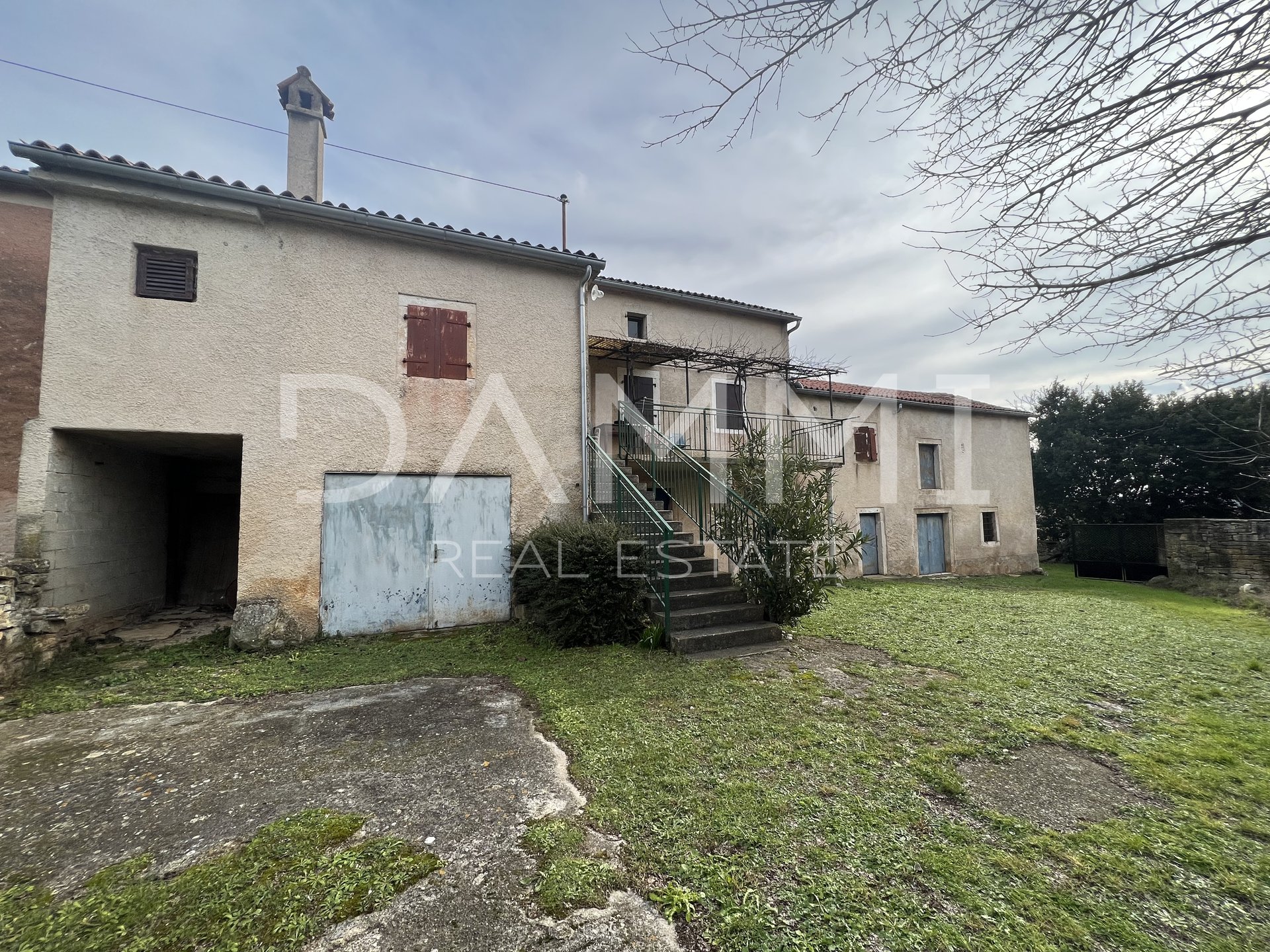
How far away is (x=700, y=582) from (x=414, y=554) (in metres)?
3.78

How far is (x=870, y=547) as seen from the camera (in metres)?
12.7

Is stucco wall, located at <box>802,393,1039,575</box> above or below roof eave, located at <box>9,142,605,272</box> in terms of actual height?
below

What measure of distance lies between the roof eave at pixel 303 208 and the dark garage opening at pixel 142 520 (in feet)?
9.04

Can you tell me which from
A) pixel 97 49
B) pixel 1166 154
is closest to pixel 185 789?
pixel 1166 154

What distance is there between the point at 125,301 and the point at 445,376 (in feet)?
10.8

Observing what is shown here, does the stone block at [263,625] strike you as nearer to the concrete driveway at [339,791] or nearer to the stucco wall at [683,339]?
the concrete driveway at [339,791]

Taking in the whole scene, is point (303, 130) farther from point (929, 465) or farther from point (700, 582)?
point (929, 465)

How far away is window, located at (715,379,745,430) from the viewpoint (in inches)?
415

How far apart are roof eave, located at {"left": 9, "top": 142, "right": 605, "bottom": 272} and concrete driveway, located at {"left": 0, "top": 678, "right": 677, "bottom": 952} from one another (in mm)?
5395

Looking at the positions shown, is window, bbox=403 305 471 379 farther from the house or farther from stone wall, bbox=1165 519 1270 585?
stone wall, bbox=1165 519 1270 585

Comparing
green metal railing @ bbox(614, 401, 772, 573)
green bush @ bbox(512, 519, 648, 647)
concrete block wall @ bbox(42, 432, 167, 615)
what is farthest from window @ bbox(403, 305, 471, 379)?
concrete block wall @ bbox(42, 432, 167, 615)

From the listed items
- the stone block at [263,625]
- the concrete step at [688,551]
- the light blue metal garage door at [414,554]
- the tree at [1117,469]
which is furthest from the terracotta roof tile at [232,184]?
the tree at [1117,469]

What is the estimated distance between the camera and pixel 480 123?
6.43 meters

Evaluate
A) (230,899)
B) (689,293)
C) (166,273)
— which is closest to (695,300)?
(689,293)
